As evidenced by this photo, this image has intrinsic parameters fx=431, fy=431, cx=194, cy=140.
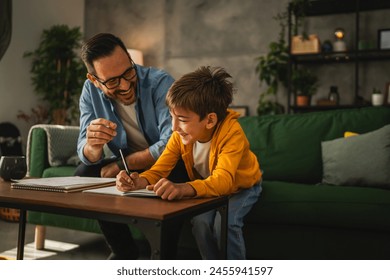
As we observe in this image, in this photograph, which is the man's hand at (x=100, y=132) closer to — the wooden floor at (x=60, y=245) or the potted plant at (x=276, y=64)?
the wooden floor at (x=60, y=245)

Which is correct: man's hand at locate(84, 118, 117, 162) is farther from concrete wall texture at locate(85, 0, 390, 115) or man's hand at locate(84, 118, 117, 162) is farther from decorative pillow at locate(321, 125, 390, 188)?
concrete wall texture at locate(85, 0, 390, 115)

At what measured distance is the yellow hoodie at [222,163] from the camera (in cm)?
108

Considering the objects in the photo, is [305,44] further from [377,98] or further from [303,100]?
[377,98]

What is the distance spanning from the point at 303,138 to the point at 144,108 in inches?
34.8

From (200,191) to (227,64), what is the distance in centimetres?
328

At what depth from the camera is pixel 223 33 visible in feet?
13.8

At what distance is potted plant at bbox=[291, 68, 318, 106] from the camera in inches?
147

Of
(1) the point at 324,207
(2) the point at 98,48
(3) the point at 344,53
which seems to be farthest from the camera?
(3) the point at 344,53

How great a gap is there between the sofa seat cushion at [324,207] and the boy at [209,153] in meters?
0.25

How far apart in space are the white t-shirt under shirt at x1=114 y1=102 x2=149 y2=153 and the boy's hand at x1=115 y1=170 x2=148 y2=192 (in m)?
0.52

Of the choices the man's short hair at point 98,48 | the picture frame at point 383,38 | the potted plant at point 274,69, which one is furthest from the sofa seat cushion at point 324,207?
the picture frame at point 383,38

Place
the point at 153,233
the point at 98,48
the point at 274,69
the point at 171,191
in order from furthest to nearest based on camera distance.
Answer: the point at 274,69
the point at 98,48
the point at 171,191
the point at 153,233

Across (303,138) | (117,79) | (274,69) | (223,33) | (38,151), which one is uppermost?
(223,33)

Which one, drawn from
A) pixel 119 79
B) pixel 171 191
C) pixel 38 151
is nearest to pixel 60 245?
pixel 38 151
